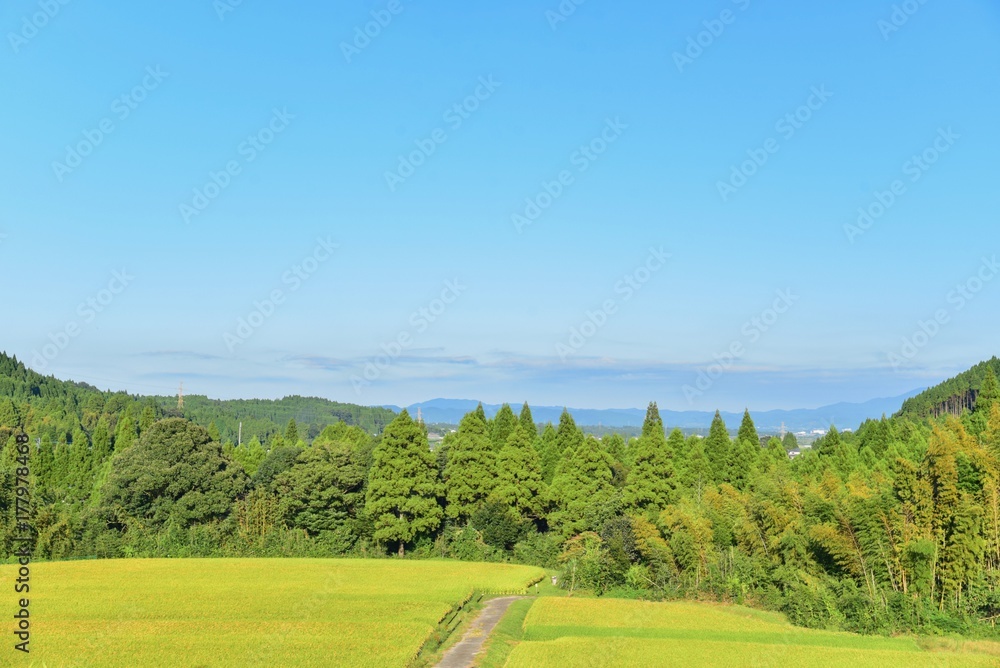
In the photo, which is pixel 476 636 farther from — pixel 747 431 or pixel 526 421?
pixel 747 431

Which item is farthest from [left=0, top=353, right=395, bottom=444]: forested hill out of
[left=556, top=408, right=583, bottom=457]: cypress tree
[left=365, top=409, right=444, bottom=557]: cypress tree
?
[left=556, top=408, right=583, bottom=457]: cypress tree

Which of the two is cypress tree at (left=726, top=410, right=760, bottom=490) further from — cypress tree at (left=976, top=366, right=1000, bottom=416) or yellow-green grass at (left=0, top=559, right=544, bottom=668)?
yellow-green grass at (left=0, top=559, right=544, bottom=668)

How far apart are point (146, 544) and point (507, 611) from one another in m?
28.0

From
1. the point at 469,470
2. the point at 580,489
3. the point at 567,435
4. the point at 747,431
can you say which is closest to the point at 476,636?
the point at 580,489

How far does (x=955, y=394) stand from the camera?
121m

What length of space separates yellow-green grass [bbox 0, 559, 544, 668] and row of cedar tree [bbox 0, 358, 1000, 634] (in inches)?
173

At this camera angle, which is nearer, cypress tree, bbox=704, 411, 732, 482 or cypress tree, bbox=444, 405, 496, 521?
cypress tree, bbox=444, 405, 496, 521

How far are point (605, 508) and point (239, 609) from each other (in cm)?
2366

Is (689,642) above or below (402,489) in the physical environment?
below

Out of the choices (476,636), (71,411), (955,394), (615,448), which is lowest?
(476,636)

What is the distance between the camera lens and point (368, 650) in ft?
79.5

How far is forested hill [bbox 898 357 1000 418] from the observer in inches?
4712

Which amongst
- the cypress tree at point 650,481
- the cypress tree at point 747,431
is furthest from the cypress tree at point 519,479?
the cypress tree at point 747,431

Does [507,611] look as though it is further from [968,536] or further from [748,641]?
[968,536]
